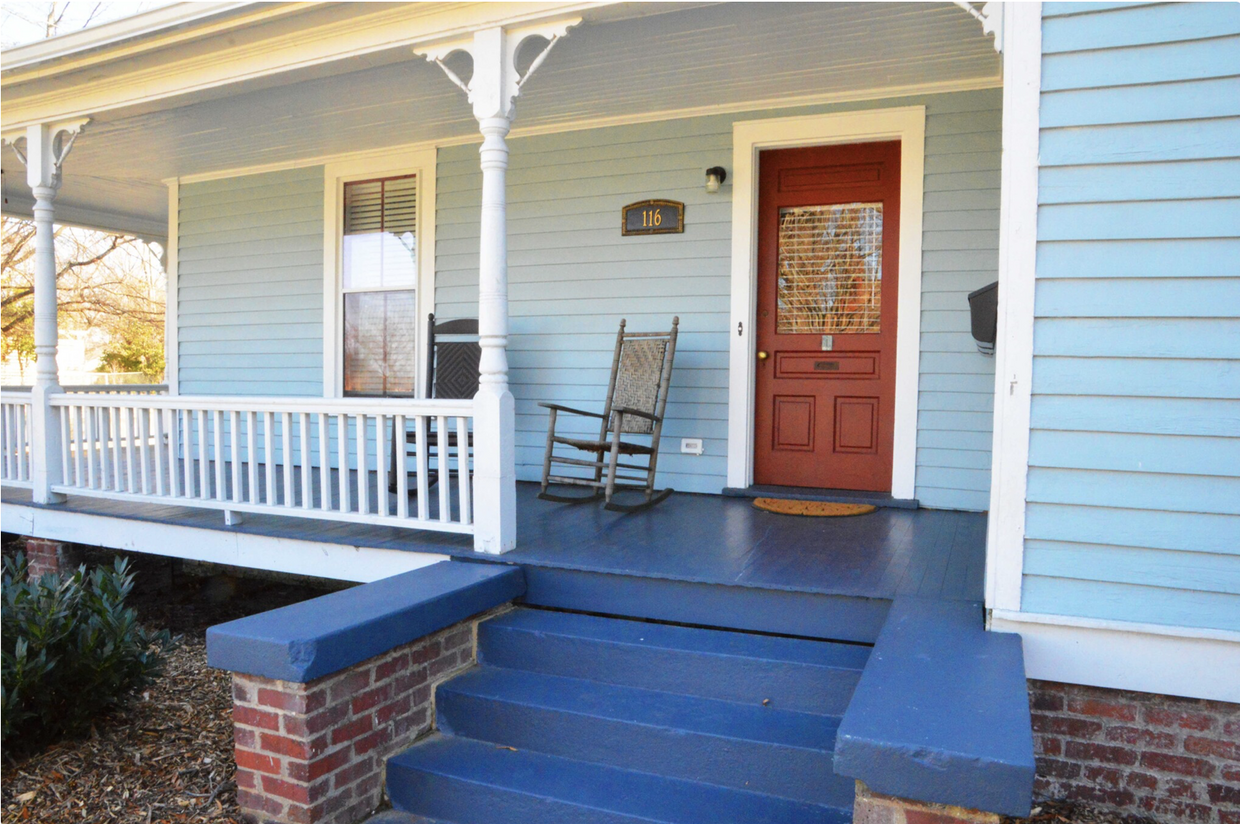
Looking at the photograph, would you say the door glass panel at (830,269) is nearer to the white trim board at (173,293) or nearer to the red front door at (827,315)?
the red front door at (827,315)

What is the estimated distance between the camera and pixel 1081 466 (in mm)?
2287

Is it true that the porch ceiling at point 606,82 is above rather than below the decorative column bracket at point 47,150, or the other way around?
above

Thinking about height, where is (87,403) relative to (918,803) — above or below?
above

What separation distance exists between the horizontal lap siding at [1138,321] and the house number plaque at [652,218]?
2.63m

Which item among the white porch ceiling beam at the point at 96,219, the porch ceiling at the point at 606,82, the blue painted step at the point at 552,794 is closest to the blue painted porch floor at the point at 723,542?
the blue painted step at the point at 552,794

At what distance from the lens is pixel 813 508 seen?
423cm

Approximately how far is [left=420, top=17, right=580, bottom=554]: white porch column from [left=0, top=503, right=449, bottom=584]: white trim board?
29cm

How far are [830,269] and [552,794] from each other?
323 cm

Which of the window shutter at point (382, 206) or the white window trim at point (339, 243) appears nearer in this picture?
the white window trim at point (339, 243)

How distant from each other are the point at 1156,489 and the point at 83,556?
5342 mm

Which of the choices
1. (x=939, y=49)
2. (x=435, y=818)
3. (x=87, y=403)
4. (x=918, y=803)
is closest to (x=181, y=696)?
(x=435, y=818)

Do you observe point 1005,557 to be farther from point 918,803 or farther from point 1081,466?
point 918,803

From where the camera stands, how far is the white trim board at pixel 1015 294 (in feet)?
7.50

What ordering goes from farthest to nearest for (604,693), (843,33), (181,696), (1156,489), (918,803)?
(843,33) → (181,696) → (604,693) → (1156,489) → (918,803)
